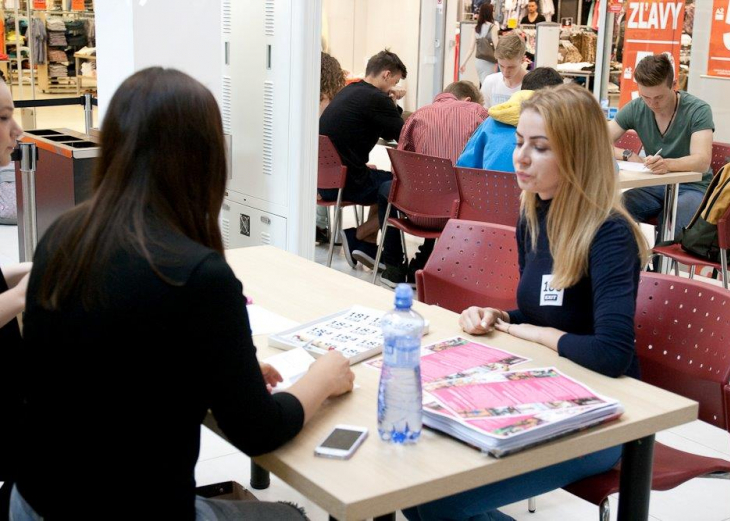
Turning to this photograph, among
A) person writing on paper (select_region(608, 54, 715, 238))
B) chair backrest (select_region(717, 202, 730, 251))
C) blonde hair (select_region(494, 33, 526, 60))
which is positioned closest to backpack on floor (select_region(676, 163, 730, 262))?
chair backrest (select_region(717, 202, 730, 251))

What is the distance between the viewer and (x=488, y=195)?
4.21 metres

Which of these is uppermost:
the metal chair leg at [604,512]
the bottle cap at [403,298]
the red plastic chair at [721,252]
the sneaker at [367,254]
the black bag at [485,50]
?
the black bag at [485,50]

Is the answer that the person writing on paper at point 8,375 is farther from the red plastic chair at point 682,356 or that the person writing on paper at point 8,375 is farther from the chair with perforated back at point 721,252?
the chair with perforated back at point 721,252

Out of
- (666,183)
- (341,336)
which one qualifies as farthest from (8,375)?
(666,183)

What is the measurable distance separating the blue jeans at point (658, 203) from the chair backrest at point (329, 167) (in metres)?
1.60

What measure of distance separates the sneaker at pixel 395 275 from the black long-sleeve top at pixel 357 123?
553 millimetres

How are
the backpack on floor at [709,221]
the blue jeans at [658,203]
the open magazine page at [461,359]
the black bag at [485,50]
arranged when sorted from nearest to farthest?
the open magazine page at [461,359] → the backpack on floor at [709,221] → the blue jeans at [658,203] → the black bag at [485,50]

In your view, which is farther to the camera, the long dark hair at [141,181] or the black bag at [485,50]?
the black bag at [485,50]

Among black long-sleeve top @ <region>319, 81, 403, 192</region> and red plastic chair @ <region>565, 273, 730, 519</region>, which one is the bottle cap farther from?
black long-sleeve top @ <region>319, 81, 403, 192</region>

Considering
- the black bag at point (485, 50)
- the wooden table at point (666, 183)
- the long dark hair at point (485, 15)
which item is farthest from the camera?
the long dark hair at point (485, 15)

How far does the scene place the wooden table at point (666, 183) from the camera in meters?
4.34

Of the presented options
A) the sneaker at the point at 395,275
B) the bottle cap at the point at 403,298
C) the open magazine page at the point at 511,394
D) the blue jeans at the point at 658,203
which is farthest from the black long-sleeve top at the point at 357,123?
the bottle cap at the point at 403,298

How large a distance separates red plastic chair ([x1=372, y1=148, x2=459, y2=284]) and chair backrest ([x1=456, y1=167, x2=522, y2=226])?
0.09 meters

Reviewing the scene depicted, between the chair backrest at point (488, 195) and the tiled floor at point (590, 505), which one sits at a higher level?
the chair backrest at point (488, 195)
